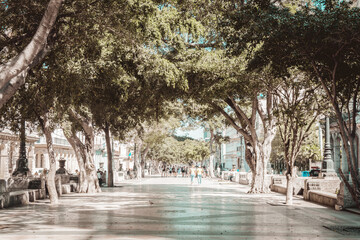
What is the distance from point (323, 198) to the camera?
1742cm

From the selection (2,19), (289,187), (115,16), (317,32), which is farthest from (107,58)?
(289,187)

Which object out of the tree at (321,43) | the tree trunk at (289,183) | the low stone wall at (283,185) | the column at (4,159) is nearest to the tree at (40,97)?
the tree at (321,43)

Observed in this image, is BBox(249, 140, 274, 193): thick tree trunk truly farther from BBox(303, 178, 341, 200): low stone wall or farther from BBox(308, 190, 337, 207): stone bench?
BBox(308, 190, 337, 207): stone bench

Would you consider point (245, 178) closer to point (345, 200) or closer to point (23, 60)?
point (345, 200)

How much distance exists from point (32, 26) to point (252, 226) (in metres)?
7.26

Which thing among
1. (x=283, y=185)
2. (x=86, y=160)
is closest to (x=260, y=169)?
(x=283, y=185)

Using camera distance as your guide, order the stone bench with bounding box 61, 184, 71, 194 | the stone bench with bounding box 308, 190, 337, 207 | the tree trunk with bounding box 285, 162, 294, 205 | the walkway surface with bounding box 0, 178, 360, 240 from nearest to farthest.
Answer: the walkway surface with bounding box 0, 178, 360, 240, the stone bench with bounding box 308, 190, 337, 207, the tree trunk with bounding box 285, 162, 294, 205, the stone bench with bounding box 61, 184, 71, 194

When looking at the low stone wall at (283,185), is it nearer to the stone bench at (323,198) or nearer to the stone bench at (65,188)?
the stone bench at (323,198)

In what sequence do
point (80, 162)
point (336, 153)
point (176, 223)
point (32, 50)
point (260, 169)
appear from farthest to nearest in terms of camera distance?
point (336, 153) < point (80, 162) < point (260, 169) < point (176, 223) < point (32, 50)

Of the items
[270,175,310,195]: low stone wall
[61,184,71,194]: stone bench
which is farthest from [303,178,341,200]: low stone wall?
[61,184,71,194]: stone bench

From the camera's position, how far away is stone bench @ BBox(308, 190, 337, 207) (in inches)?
641

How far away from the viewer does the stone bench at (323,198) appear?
53.4 feet

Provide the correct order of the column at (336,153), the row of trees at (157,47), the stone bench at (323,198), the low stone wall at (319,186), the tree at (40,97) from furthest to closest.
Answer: the column at (336,153), the low stone wall at (319,186), the stone bench at (323,198), the tree at (40,97), the row of trees at (157,47)

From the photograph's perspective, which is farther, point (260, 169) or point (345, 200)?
point (260, 169)
